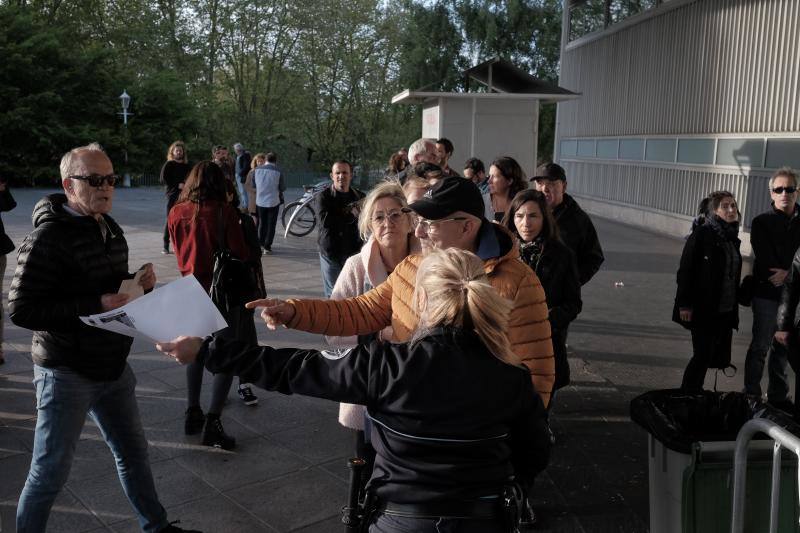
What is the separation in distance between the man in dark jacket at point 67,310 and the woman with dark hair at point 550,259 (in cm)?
220

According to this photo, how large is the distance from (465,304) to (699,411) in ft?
6.16

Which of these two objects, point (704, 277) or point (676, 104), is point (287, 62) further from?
point (704, 277)

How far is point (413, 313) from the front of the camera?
2811mm

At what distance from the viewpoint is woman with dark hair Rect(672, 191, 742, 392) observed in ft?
17.6

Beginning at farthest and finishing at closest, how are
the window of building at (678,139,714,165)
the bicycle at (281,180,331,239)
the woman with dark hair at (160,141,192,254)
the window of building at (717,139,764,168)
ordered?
the window of building at (678,139,714,165), the bicycle at (281,180,331,239), the window of building at (717,139,764,168), the woman with dark hair at (160,141,192,254)

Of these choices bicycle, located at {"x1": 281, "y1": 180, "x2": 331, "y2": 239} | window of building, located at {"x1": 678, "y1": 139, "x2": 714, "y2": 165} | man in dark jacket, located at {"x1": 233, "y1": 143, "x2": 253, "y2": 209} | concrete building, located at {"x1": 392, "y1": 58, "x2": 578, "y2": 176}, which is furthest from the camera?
man in dark jacket, located at {"x1": 233, "y1": 143, "x2": 253, "y2": 209}

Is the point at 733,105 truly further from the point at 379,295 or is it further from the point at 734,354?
the point at 379,295

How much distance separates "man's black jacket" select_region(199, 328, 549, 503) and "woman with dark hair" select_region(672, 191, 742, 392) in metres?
3.61

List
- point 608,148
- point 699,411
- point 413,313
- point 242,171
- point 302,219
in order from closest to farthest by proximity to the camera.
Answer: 1. point 413,313
2. point 699,411
3. point 302,219
4. point 242,171
5. point 608,148

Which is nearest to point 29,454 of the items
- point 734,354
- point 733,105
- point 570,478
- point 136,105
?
point 570,478

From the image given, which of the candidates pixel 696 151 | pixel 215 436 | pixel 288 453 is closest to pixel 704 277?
pixel 288 453

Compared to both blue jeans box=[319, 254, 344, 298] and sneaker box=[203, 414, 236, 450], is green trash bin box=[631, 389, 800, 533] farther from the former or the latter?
blue jeans box=[319, 254, 344, 298]

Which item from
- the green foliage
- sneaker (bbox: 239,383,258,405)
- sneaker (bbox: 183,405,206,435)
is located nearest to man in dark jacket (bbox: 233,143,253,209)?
sneaker (bbox: 239,383,258,405)

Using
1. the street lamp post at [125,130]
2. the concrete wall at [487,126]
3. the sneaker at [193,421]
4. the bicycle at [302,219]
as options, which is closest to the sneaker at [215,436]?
the sneaker at [193,421]
